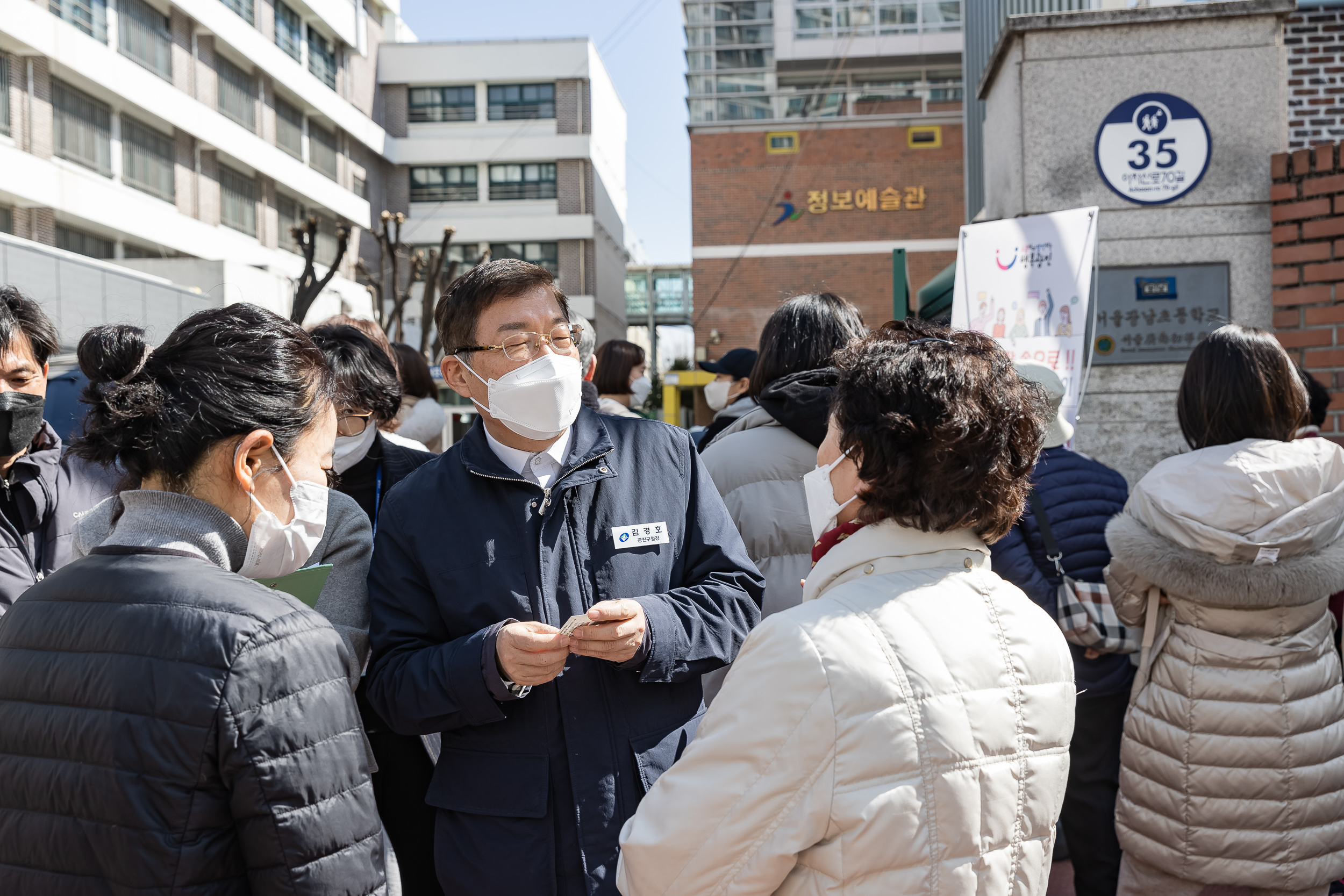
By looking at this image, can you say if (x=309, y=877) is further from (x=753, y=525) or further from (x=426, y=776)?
(x=753, y=525)

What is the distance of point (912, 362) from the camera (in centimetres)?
158

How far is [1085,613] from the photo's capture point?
9.98 feet

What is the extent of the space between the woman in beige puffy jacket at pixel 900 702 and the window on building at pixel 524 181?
38.1 metres

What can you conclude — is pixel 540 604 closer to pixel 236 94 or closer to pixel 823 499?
pixel 823 499

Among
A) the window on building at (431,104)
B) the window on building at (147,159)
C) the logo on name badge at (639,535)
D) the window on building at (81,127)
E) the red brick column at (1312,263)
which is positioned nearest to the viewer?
the logo on name badge at (639,535)

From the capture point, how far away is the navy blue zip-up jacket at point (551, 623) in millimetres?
1960

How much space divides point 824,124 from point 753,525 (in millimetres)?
25512

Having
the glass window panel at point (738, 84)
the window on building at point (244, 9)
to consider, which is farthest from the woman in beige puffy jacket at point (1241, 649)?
the window on building at point (244, 9)

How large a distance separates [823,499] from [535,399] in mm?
740

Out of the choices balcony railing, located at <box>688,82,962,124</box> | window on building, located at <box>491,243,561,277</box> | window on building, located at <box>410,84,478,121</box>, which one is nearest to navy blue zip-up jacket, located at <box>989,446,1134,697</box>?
balcony railing, located at <box>688,82,962,124</box>

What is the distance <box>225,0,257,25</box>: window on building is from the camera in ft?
94.5

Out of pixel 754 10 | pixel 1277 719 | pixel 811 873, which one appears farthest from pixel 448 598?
pixel 754 10

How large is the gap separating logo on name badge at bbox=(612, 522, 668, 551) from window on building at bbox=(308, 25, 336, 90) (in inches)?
1413

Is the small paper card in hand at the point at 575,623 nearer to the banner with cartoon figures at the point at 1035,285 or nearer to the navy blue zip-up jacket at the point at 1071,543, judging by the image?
the navy blue zip-up jacket at the point at 1071,543
